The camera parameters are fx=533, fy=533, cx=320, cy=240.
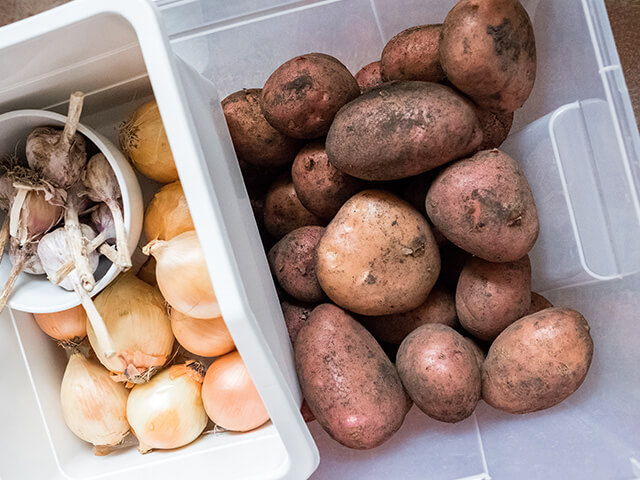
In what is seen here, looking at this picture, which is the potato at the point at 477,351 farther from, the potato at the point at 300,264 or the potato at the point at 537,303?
the potato at the point at 300,264

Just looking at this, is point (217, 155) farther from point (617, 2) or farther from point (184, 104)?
point (617, 2)

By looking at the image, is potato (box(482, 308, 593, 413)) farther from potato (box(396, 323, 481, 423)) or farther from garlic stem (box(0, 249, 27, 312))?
garlic stem (box(0, 249, 27, 312))

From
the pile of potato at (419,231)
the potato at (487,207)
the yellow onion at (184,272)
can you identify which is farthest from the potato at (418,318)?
the yellow onion at (184,272)

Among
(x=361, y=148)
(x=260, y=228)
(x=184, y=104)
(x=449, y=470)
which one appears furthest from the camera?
(x=260, y=228)

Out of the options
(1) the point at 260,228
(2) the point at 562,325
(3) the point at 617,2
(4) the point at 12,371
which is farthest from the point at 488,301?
(4) the point at 12,371

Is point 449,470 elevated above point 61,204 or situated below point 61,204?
below

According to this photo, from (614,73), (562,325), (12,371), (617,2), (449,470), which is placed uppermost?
(617,2)
